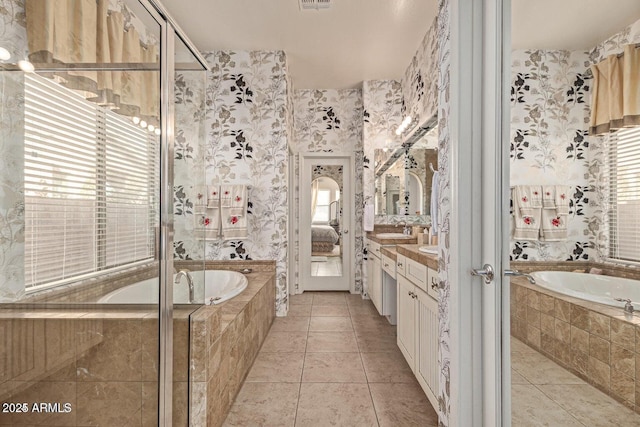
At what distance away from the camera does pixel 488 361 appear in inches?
46.1

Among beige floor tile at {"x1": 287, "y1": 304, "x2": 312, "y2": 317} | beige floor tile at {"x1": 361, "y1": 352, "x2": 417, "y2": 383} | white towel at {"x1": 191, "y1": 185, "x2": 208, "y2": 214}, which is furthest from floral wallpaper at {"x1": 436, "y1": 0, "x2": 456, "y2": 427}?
beige floor tile at {"x1": 287, "y1": 304, "x2": 312, "y2": 317}

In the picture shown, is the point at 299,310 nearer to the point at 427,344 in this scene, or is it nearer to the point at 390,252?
the point at 390,252

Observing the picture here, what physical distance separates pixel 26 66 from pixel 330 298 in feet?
12.8

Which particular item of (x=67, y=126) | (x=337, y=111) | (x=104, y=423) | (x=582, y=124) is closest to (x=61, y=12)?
(x=67, y=126)

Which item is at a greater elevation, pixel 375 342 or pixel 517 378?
pixel 517 378

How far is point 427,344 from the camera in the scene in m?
1.74

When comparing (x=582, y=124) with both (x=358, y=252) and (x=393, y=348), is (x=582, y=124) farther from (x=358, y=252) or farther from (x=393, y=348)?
(x=358, y=252)

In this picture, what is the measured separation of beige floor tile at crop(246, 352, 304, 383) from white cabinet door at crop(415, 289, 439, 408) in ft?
2.77

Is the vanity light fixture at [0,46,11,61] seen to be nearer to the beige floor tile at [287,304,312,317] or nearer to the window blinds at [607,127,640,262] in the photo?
the window blinds at [607,127,640,262]

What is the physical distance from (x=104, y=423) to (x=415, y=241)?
9.02 feet

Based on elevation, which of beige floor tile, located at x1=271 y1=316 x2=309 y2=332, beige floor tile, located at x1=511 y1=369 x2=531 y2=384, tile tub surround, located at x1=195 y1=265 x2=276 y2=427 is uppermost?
beige floor tile, located at x1=511 y1=369 x2=531 y2=384

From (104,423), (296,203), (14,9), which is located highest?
(14,9)

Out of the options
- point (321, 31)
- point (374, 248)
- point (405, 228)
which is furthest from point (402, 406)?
point (321, 31)

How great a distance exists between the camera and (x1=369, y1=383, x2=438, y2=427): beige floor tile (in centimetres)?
171
